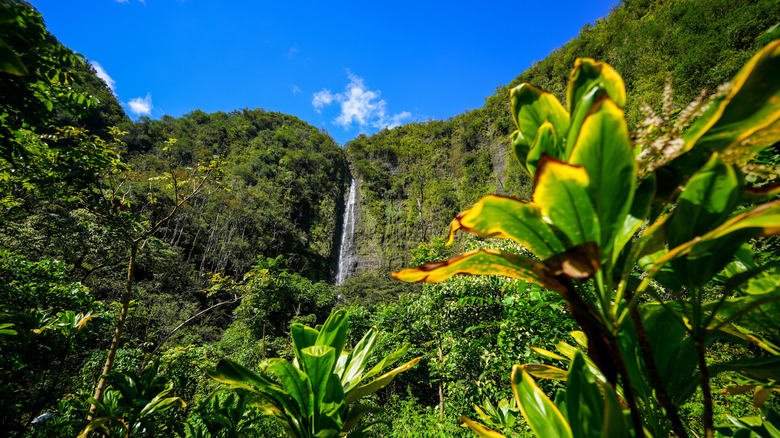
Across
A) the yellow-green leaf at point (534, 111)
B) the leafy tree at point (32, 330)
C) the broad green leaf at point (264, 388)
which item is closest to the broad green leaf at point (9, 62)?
the broad green leaf at point (264, 388)

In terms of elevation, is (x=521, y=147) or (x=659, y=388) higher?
(x=521, y=147)

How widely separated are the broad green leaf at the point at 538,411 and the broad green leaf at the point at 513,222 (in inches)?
11.2

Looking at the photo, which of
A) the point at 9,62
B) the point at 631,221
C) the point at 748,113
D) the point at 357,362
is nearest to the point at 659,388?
the point at 631,221

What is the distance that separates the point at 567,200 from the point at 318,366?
81 cm

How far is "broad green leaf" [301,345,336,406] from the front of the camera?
2.64 feet

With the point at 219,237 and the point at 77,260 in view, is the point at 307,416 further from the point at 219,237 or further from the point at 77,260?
the point at 219,237

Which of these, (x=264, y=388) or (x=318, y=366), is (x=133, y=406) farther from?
(x=318, y=366)

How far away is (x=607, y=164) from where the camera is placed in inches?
15.8

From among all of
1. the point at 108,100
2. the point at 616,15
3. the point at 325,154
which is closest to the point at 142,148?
the point at 108,100

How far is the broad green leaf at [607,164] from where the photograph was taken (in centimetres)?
38

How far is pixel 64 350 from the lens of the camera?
2.05m

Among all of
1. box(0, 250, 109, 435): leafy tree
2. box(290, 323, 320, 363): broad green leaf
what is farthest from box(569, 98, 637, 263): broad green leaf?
box(0, 250, 109, 435): leafy tree

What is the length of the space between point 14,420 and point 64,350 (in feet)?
1.38

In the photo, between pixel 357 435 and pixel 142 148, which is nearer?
pixel 357 435
